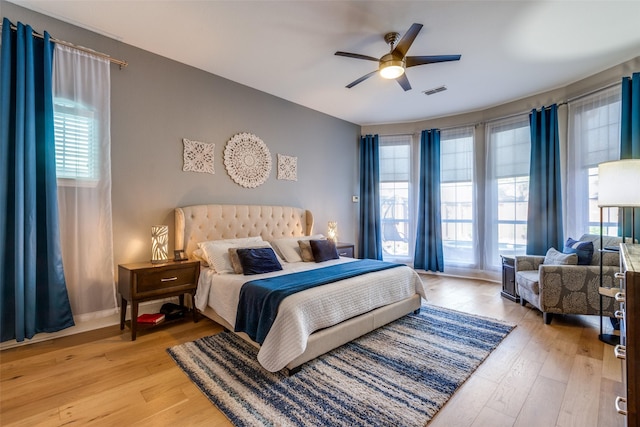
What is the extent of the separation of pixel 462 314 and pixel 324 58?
11.3 feet

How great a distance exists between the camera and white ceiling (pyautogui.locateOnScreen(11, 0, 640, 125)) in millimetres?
2543

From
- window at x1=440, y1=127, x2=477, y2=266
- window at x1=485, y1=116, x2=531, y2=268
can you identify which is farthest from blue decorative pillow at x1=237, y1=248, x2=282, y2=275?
window at x1=485, y1=116, x2=531, y2=268

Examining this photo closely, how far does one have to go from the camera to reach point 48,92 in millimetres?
2609

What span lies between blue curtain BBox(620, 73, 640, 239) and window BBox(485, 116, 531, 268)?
47.3 inches

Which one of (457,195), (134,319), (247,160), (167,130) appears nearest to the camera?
(134,319)

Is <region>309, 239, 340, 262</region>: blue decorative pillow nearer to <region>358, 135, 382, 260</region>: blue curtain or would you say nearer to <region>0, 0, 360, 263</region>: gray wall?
<region>0, 0, 360, 263</region>: gray wall

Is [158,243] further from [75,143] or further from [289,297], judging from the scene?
[289,297]

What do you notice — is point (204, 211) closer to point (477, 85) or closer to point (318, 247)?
point (318, 247)

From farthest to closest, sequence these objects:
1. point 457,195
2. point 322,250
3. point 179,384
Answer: point 457,195 < point 322,250 < point 179,384

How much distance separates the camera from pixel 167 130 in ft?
11.3

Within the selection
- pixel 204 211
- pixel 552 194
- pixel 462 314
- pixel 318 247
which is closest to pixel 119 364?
pixel 204 211

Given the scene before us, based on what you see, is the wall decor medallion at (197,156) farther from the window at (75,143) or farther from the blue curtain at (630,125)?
the blue curtain at (630,125)

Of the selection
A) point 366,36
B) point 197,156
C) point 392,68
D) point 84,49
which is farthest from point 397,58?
point 84,49

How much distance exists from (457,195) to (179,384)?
513cm
